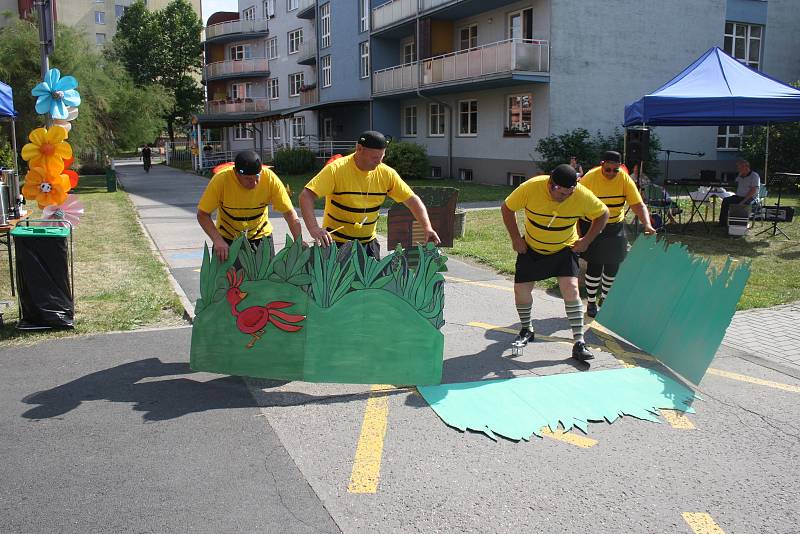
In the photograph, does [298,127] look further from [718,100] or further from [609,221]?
[609,221]

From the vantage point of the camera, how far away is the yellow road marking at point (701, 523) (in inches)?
133

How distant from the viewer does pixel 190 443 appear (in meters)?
4.29

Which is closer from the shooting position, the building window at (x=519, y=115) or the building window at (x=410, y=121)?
the building window at (x=519, y=115)

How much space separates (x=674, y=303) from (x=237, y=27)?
53.0 meters

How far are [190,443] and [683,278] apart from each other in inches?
162

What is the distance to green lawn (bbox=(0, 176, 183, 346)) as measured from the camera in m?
7.07

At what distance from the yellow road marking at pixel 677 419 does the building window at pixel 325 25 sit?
37963 millimetres

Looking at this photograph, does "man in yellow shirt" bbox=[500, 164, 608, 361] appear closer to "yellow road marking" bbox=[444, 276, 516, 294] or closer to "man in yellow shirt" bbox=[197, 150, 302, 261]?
"man in yellow shirt" bbox=[197, 150, 302, 261]

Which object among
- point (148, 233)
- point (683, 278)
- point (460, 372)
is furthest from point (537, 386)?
point (148, 233)

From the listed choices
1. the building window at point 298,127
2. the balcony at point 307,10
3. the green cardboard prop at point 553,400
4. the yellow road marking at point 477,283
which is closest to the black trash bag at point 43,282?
the green cardboard prop at point 553,400

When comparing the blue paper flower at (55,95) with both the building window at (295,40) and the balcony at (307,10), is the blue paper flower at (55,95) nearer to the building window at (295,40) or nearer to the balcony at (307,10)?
the balcony at (307,10)

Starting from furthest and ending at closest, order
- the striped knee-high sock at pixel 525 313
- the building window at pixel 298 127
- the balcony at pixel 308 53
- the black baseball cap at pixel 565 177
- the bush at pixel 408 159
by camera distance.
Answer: the building window at pixel 298 127 < the balcony at pixel 308 53 < the bush at pixel 408 159 < the striped knee-high sock at pixel 525 313 < the black baseball cap at pixel 565 177

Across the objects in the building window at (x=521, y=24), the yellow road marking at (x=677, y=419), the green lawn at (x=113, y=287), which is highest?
the building window at (x=521, y=24)

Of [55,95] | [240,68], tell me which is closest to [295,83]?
[240,68]
